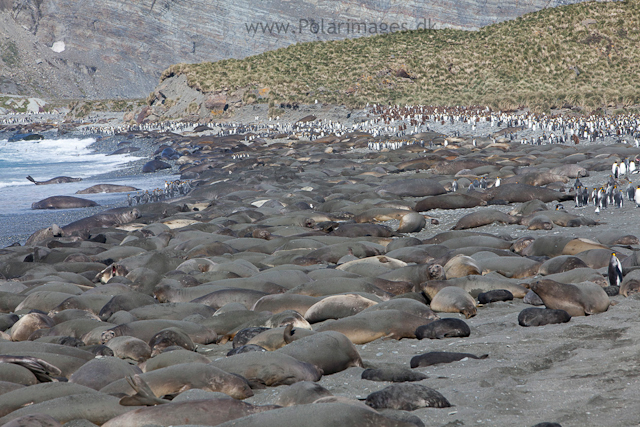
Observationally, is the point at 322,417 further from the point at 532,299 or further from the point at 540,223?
the point at 540,223

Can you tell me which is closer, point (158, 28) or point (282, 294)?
point (282, 294)

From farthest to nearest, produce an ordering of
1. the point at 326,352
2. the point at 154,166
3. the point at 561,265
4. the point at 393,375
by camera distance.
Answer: the point at 154,166 → the point at 561,265 → the point at 326,352 → the point at 393,375

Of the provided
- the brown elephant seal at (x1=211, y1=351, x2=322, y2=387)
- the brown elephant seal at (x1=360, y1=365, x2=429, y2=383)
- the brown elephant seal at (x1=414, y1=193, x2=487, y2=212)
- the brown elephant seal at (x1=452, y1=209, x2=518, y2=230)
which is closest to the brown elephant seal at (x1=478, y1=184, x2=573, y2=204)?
the brown elephant seal at (x1=414, y1=193, x2=487, y2=212)

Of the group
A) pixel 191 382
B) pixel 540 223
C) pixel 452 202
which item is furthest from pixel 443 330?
pixel 452 202

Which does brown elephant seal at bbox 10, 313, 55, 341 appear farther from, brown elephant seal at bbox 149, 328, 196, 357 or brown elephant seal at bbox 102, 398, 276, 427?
brown elephant seal at bbox 102, 398, 276, 427

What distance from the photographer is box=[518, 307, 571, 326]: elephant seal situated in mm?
5176

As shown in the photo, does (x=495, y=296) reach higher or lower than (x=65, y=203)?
higher

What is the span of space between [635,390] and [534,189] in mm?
10110

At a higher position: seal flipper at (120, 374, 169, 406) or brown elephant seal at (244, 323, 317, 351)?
seal flipper at (120, 374, 169, 406)

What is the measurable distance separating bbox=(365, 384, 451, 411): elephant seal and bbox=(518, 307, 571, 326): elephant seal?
6.71 feet

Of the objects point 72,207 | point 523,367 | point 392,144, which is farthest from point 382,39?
point 523,367

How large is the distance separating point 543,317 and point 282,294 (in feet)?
8.71

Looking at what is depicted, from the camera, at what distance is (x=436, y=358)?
4469 mm

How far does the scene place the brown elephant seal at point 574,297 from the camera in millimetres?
5305
